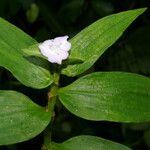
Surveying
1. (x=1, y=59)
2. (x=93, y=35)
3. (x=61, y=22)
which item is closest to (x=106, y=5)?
(x=61, y=22)

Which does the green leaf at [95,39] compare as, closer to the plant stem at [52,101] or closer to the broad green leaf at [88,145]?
the plant stem at [52,101]

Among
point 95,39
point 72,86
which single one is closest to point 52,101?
point 72,86

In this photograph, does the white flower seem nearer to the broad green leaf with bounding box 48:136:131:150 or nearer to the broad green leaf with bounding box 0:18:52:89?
the broad green leaf with bounding box 0:18:52:89

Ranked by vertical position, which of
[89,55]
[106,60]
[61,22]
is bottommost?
[106,60]

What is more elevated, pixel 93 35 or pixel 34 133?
pixel 93 35

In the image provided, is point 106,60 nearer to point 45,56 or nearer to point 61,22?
point 61,22

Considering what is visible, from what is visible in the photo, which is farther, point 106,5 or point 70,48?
point 106,5

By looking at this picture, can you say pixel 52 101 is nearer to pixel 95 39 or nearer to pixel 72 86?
pixel 72 86
